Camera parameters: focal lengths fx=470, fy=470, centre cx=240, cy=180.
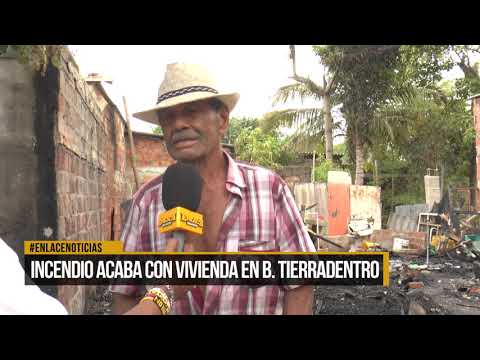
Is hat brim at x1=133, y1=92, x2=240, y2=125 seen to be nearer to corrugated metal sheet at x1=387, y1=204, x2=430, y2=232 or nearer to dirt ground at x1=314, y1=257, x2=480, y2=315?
dirt ground at x1=314, y1=257, x2=480, y2=315

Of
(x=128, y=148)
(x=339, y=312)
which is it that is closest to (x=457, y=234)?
(x=339, y=312)

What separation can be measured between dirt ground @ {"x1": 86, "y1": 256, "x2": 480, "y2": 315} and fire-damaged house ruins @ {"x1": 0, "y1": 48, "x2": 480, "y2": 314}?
1 cm

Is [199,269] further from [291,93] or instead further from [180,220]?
[291,93]

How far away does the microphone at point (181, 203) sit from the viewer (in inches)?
66.1

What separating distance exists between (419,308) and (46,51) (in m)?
3.21

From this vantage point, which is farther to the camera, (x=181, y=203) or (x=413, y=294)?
(x=413, y=294)

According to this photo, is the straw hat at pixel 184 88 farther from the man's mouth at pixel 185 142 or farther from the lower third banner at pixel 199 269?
the lower third banner at pixel 199 269

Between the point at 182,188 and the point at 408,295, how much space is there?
2.57 m

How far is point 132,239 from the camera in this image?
271cm

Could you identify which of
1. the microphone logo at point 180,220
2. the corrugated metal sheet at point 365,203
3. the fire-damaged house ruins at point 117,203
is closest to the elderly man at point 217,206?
the fire-damaged house ruins at point 117,203

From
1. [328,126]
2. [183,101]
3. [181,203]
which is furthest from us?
[328,126]

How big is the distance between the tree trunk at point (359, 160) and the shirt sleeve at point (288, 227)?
148 cm

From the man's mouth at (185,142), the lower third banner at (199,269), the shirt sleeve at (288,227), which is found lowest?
the lower third banner at (199,269)

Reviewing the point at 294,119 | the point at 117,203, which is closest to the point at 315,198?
the point at 294,119
